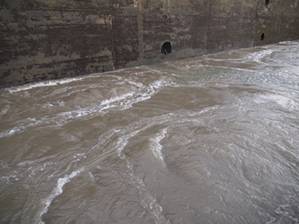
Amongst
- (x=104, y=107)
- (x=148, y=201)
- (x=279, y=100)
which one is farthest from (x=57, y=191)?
(x=279, y=100)

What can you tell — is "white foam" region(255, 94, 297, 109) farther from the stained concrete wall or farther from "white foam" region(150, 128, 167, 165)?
the stained concrete wall

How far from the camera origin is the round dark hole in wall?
7.53m

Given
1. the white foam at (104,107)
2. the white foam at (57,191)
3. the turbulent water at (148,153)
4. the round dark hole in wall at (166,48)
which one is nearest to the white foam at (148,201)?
the turbulent water at (148,153)

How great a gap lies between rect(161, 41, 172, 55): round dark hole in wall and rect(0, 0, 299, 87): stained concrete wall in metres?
0.11

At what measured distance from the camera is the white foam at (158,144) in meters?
3.03

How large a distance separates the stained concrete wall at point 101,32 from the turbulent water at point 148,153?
1.65 ft

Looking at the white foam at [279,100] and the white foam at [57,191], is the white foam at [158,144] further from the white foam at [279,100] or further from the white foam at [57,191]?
the white foam at [279,100]

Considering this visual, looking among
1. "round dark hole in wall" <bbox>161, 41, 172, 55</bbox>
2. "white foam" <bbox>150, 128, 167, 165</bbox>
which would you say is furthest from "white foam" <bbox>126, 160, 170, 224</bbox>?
"round dark hole in wall" <bbox>161, 41, 172, 55</bbox>

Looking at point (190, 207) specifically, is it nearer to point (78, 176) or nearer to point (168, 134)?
point (78, 176)

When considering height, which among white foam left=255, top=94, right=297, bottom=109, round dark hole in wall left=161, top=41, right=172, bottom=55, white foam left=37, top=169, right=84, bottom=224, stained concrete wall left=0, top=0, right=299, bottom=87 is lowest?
white foam left=255, top=94, right=297, bottom=109

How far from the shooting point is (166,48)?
7.65 metres

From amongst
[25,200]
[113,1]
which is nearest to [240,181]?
[25,200]

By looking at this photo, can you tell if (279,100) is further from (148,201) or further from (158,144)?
(148,201)

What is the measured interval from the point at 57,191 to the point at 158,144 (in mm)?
1192
